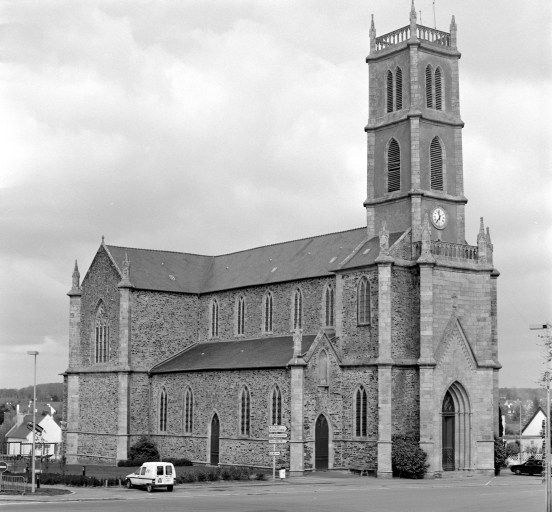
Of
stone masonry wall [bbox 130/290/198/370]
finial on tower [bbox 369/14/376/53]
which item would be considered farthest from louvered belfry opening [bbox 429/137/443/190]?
stone masonry wall [bbox 130/290/198/370]

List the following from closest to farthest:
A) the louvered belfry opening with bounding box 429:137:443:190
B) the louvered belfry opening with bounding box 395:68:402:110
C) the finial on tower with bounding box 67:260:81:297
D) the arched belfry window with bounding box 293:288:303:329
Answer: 1. the louvered belfry opening with bounding box 429:137:443:190
2. the louvered belfry opening with bounding box 395:68:402:110
3. the arched belfry window with bounding box 293:288:303:329
4. the finial on tower with bounding box 67:260:81:297

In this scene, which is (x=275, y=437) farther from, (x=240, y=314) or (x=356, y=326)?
(x=240, y=314)

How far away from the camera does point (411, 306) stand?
2501 inches

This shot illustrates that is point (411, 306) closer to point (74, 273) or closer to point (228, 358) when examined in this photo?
point (228, 358)

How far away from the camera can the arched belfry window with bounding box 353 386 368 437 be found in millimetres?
63094

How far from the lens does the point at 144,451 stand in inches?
2896

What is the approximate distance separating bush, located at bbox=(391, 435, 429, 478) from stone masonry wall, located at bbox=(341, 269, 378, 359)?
17.9 ft

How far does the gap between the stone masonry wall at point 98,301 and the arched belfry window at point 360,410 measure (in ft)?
70.4

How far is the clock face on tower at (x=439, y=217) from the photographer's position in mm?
66125

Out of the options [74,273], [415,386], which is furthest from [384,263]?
[74,273]

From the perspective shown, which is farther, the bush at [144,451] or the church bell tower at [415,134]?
the bush at [144,451]

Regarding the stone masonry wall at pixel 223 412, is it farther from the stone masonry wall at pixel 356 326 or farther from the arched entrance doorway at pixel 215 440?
the stone masonry wall at pixel 356 326

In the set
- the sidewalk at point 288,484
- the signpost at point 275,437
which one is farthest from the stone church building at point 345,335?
the signpost at point 275,437

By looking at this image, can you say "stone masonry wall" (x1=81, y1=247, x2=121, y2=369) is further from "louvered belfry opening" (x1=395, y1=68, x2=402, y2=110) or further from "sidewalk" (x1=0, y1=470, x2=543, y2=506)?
"louvered belfry opening" (x1=395, y1=68, x2=402, y2=110)
